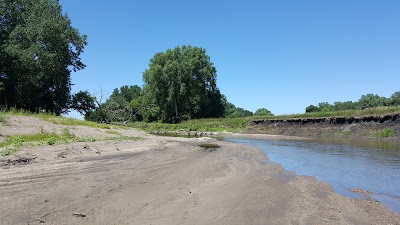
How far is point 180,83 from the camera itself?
9094cm

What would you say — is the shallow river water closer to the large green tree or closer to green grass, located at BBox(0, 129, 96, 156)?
green grass, located at BBox(0, 129, 96, 156)

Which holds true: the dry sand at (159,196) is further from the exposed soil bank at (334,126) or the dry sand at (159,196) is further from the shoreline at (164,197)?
the exposed soil bank at (334,126)

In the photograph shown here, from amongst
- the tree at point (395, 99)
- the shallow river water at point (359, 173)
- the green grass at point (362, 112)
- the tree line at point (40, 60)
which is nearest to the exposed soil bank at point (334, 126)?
the green grass at point (362, 112)

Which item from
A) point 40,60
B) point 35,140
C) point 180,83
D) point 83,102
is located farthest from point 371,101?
point 35,140

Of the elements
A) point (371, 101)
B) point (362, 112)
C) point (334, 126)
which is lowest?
point (334, 126)

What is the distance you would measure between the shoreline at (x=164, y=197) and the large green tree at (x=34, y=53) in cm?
2771

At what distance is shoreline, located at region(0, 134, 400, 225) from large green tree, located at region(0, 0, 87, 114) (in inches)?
1091

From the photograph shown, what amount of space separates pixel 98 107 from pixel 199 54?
50334 millimetres

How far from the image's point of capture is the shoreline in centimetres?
746

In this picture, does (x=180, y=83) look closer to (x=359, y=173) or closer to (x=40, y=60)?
(x=40, y=60)

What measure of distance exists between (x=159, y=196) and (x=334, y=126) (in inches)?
1775

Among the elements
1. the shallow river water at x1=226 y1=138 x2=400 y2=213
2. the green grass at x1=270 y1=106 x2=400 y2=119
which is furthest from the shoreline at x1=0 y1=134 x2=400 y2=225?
the green grass at x1=270 y1=106 x2=400 y2=119

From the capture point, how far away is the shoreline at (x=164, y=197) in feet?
24.5

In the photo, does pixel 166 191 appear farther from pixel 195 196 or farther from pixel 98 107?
pixel 98 107
